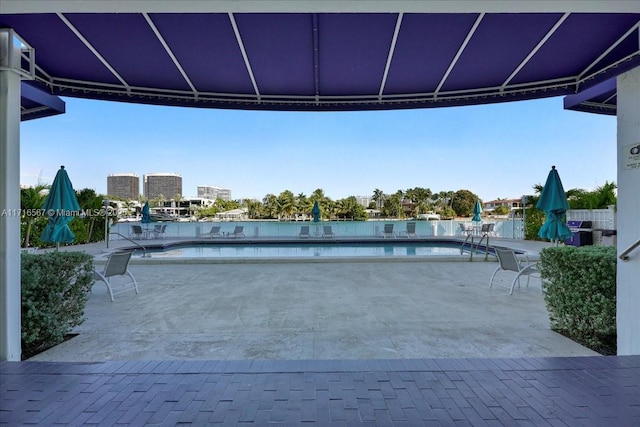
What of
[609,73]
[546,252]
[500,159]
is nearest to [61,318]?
[546,252]

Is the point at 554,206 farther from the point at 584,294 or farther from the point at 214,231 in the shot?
the point at 214,231

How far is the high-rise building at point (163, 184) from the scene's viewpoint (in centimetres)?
9375

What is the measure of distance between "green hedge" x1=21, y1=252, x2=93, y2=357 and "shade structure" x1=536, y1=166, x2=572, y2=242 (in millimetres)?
6611

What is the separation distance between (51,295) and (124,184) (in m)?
93.0

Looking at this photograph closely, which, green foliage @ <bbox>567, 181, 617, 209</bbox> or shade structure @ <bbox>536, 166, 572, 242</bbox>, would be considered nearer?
shade structure @ <bbox>536, 166, 572, 242</bbox>

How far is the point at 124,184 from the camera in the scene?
3287 inches

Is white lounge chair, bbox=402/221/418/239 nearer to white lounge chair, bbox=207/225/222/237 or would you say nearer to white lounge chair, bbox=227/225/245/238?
white lounge chair, bbox=227/225/245/238

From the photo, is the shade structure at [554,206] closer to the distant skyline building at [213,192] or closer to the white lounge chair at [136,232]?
the white lounge chair at [136,232]

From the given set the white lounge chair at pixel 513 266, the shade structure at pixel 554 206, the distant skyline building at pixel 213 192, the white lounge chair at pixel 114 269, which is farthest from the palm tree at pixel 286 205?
the distant skyline building at pixel 213 192

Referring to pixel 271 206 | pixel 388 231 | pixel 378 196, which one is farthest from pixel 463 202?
pixel 388 231

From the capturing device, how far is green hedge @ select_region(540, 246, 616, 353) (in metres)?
3.16

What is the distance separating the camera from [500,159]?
112ft

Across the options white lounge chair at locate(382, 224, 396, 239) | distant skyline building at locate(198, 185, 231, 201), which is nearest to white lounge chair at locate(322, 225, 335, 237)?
white lounge chair at locate(382, 224, 396, 239)

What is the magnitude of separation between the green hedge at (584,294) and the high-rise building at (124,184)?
294 ft
